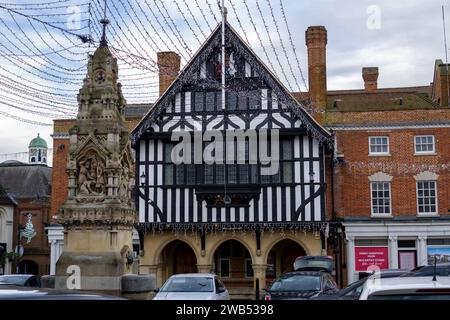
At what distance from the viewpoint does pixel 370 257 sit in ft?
90.3

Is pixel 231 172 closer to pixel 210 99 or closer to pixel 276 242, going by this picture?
pixel 210 99

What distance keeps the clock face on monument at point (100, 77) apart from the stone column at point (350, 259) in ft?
→ 52.2

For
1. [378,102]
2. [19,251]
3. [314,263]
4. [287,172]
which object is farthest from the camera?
[19,251]

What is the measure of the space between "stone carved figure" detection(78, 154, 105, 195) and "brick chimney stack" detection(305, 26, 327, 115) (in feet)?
53.3

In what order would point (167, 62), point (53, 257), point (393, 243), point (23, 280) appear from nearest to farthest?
point (23, 280), point (393, 243), point (53, 257), point (167, 62)

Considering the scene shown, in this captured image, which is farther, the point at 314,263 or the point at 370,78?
the point at 370,78

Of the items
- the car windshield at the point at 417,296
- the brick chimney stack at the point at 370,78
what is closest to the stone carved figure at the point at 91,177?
the car windshield at the point at 417,296

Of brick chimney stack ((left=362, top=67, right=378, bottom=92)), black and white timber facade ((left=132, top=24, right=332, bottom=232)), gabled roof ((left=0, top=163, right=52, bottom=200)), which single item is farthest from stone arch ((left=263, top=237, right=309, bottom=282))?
gabled roof ((left=0, top=163, right=52, bottom=200))

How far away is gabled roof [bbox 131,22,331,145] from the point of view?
2622 centimetres

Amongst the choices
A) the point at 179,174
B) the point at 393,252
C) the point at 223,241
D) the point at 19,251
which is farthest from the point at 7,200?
the point at 393,252

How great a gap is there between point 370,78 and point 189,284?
24.7 m

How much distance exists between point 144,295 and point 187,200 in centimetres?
1325

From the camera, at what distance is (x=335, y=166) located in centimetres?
2839
